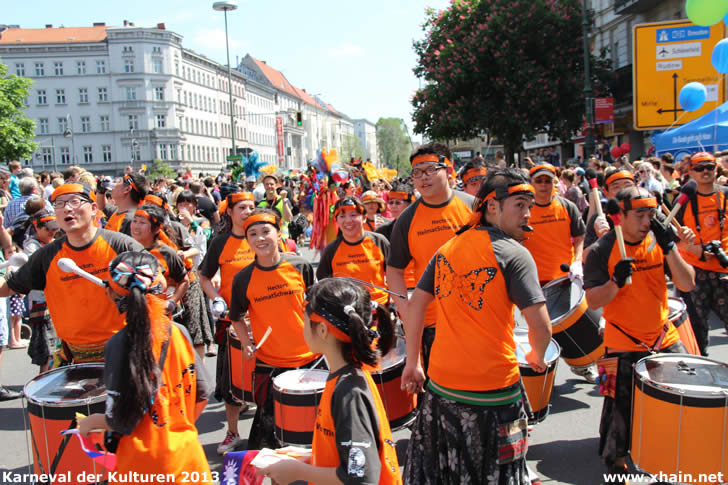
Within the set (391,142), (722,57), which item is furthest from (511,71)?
(391,142)

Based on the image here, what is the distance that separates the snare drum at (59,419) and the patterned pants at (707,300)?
16.8 ft

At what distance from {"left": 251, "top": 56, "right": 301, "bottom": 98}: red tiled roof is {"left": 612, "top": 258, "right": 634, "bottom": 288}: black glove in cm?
10671

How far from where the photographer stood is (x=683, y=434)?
9.77 ft

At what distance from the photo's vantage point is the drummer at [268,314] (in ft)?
13.2

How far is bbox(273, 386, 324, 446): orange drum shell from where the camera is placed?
3.46m

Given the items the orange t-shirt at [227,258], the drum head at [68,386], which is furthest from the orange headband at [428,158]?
the drum head at [68,386]

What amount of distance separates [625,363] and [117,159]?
7590 centimetres

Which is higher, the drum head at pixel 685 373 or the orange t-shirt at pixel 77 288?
the orange t-shirt at pixel 77 288

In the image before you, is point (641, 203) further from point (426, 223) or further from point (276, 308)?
point (276, 308)

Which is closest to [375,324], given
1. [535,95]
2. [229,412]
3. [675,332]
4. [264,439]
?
[264,439]

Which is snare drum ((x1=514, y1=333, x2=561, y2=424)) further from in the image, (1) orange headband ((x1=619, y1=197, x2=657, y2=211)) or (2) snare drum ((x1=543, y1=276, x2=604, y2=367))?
(1) orange headband ((x1=619, y1=197, x2=657, y2=211))

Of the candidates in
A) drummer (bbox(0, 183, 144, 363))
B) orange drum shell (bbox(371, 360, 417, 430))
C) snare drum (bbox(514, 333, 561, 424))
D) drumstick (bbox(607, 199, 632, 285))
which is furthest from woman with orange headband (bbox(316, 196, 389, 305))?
drumstick (bbox(607, 199, 632, 285))

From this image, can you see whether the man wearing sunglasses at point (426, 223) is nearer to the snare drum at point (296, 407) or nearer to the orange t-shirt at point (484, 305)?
the snare drum at point (296, 407)

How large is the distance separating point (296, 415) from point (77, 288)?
1584 millimetres
